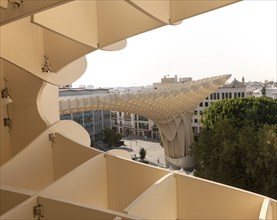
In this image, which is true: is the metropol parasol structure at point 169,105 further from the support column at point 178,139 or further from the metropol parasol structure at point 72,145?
the metropol parasol structure at point 72,145

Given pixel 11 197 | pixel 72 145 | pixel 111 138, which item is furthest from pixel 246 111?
pixel 111 138

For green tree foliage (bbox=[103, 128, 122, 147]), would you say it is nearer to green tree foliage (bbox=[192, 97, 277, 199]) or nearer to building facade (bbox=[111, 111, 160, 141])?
A: building facade (bbox=[111, 111, 160, 141])

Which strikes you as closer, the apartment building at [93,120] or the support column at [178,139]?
the support column at [178,139]

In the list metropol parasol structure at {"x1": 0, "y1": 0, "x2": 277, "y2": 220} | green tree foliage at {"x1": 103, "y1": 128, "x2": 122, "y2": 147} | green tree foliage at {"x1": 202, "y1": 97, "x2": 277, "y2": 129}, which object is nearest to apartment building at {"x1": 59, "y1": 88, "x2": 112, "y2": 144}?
green tree foliage at {"x1": 103, "y1": 128, "x2": 122, "y2": 147}

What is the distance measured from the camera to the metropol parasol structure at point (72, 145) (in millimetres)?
3590

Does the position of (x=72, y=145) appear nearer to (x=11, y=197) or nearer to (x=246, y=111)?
(x=11, y=197)

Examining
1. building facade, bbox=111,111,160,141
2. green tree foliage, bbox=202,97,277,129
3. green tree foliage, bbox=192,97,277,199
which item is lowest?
building facade, bbox=111,111,160,141

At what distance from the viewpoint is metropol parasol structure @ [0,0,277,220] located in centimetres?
359

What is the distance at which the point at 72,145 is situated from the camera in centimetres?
566

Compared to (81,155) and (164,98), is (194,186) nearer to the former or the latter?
(81,155)

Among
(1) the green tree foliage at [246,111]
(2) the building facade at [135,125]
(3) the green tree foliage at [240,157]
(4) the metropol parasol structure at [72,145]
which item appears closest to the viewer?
(4) the metropol parasol structure at [72,145]

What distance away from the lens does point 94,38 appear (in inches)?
189

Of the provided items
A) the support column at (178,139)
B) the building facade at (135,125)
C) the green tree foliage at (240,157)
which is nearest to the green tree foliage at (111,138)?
the building facade at (135,125)

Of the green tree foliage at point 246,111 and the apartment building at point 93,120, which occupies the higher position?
the green tree foliage at point 246,111
